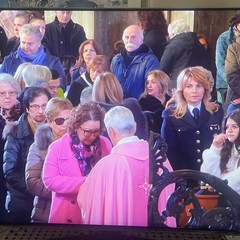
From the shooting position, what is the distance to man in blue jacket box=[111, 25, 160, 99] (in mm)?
1330

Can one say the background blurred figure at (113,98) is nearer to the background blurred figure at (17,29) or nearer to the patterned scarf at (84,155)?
the patterned scarf at (84,155)

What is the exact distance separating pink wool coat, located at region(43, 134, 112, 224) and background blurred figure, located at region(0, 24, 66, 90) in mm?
214

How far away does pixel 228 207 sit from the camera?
4.45ft

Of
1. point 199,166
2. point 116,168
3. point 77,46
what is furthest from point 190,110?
point 77,46

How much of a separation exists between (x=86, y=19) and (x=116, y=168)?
514 mm

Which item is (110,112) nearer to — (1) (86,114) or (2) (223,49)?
(1) (86,114)

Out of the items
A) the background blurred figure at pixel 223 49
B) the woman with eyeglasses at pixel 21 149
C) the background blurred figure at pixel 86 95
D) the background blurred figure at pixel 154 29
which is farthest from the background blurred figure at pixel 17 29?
the background blurred figure at pixel 223 49

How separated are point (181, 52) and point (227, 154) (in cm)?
38

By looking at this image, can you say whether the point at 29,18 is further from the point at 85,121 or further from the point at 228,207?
the point at 228,207

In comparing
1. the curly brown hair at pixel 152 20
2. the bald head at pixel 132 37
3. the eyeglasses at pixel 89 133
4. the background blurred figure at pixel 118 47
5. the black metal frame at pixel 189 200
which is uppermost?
the curly brown hair at pixel 152 20

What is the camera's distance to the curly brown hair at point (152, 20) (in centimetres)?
131

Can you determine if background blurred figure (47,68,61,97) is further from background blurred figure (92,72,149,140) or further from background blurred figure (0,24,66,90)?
background blurred figure (92,72,149,140)

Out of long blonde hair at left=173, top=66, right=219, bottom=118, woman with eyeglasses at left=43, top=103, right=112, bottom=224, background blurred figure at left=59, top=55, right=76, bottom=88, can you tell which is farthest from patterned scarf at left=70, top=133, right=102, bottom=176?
long blonde hair at left=173, top=66, right=219, bottom=118

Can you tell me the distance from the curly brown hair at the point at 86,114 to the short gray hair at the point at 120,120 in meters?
0.02
